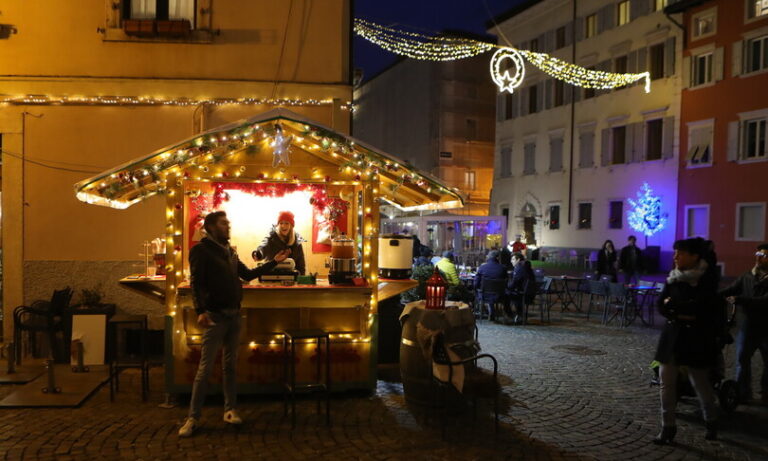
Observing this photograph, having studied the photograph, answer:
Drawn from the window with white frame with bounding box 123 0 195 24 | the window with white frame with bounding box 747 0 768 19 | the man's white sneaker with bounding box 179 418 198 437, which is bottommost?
the man's white sneaker with bounding box 179 418 198 437

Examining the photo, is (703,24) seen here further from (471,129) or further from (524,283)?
(524,283)

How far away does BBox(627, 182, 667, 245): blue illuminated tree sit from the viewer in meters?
23.1

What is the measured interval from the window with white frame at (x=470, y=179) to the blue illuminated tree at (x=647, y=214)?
14784 millimetres

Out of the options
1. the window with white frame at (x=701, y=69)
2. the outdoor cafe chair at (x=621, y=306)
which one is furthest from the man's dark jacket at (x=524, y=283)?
the window with white frame at (x=701, y=69)

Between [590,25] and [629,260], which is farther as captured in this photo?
[590,25]

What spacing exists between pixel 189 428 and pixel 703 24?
2395cm

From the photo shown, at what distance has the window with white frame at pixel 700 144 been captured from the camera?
2162 cm

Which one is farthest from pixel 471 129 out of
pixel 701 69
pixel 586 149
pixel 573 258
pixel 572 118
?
pixel 701 69

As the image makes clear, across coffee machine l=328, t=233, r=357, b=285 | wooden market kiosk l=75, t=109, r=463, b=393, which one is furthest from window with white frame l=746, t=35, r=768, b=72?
coffee machine l=328, t=233, r=357, b=285

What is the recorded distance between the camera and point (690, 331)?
5051 mm

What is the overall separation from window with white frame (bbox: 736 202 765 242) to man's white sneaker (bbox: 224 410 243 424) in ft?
65.9

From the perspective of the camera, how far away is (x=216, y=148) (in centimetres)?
599

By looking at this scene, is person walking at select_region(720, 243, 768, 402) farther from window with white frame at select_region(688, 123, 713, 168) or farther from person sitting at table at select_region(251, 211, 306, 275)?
window with white frame at select_region(688, 123, 713, 168)

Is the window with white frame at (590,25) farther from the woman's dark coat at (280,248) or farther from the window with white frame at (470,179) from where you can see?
the woman's dark coat at (280,248)
